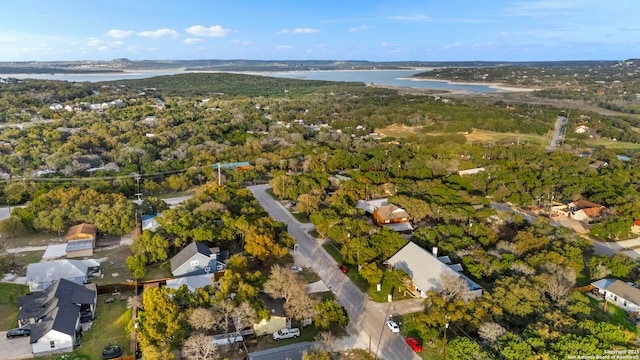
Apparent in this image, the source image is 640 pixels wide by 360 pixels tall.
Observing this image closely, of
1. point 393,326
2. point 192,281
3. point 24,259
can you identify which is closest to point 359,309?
point 393,326

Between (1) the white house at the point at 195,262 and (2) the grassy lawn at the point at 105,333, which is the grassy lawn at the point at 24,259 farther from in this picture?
(1) the white house at the point at 195,262

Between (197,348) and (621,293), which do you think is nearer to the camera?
(197,348)

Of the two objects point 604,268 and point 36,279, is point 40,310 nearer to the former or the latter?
point 36,279

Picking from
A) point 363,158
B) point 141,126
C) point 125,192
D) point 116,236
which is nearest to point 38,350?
point 116,236

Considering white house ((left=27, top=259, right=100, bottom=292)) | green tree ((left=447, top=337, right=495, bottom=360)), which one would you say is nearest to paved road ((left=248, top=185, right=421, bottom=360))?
green tree ((left=447, top=337, right=495, bottom=360))

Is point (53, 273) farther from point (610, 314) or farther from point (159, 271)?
point (610, 314)

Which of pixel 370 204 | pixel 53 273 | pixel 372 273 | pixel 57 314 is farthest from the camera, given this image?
pixel 370 204
